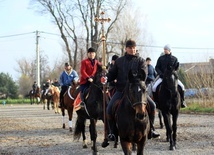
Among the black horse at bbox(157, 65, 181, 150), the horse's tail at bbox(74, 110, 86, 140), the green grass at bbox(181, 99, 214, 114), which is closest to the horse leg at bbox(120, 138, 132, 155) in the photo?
the black horse at bbox(157, 65, 181, 150)

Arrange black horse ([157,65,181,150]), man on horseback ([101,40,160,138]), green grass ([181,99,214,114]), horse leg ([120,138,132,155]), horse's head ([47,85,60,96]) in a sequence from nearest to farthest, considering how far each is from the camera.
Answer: horse leg ([120,138,132,155]), man on horseback ([101,40,160,138]), black horse ([157,65,181,150]), green grass ([181,99,214,114]), horse's head ([47,85,60,96])

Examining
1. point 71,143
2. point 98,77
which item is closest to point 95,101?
point 98,77

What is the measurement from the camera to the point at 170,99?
Answer: 11570 mm

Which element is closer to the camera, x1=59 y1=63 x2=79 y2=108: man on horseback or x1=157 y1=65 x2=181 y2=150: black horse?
x1=157 y1=65 x2=181 y2=150: black horse

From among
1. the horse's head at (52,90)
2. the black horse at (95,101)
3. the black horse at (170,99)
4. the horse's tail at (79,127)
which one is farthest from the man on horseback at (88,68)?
the horse's head at (52,90)

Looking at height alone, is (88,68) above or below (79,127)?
above

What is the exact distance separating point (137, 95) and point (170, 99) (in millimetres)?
4810

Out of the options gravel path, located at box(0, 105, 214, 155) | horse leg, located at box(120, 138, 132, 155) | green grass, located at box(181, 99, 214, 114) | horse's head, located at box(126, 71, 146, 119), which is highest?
horse's head, located at box(126, 71, 146, 119)

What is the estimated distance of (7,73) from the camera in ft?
227

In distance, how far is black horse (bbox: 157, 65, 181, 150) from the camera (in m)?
11.2

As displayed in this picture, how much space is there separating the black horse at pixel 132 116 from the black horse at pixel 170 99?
3665mm

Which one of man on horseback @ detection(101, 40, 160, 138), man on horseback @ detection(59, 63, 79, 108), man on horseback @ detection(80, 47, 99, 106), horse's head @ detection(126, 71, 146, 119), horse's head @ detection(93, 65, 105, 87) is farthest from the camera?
man on horseback @ detection(59, 63, 79, 108)

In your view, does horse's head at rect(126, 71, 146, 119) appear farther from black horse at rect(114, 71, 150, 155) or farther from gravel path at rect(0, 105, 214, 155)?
gravel path at rect(0, 105, 214, 155)

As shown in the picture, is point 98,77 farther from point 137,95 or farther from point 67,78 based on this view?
point 67,78
